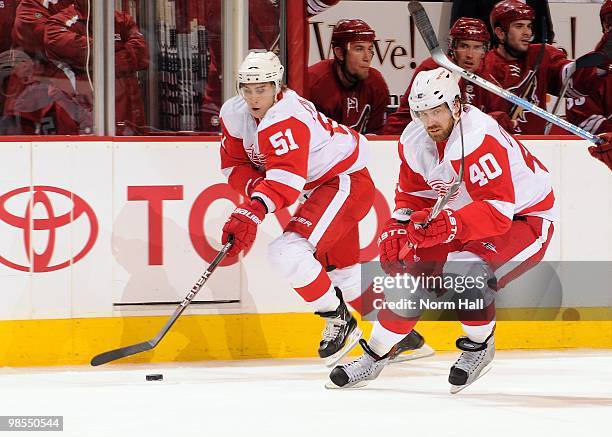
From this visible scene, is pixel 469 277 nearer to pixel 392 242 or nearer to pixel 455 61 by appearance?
pixel 392 242

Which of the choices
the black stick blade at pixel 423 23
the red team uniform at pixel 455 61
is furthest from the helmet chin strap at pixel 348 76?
the black stick blade at pixel 423 23

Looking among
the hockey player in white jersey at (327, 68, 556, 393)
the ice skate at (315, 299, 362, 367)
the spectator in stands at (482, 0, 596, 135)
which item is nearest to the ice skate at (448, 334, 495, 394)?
the hockey player in white jersey at (327, 68, 556, 393)

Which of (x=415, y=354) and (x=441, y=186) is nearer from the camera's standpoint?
(x=441, y=186)

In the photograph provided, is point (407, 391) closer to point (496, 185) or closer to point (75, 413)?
point (496, 185)

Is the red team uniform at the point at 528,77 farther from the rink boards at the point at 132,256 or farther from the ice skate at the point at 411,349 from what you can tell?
the ice skate at the point at 411,349

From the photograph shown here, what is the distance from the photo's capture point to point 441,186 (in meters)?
4.05

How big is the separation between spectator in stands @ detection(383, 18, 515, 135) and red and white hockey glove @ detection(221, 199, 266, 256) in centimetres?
114

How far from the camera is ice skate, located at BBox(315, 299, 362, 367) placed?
15.1 ft

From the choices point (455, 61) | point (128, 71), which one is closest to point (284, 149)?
point (128, 71)

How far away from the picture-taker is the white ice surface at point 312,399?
3397 mm

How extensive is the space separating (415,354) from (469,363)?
774 millimetres

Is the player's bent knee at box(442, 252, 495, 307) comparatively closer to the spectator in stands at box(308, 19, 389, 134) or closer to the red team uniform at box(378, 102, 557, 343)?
the red team uniform at box(378, 102, 557, 343)

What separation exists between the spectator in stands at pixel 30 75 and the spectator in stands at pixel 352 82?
3.63 feet

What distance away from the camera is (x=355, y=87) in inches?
215
